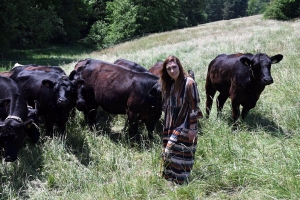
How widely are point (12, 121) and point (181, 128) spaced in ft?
8.52

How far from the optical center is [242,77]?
258 inches

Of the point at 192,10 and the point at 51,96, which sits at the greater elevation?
the point at 192,10

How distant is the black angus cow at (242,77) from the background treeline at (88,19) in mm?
19861

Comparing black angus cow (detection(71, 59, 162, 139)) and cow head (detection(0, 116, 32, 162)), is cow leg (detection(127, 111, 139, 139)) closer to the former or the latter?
black angus cow (detection(71, 59, 162, 139))

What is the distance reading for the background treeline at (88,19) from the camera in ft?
79.8

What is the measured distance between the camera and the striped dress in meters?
4.22

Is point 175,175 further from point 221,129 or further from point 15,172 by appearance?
point 15,172

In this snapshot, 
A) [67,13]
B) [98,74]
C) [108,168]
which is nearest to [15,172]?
[108,168]

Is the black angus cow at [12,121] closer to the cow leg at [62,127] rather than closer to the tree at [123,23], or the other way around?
the cow leg at [62,127]

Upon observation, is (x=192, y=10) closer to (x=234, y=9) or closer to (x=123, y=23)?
(x=123, y=23)

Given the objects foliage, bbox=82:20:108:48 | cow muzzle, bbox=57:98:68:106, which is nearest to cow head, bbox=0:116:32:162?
cow muzzle, bbox=57:98:68:106

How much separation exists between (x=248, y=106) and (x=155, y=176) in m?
3.01

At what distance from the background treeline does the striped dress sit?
21.8m

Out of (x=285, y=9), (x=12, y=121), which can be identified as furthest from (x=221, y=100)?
(x=285, y=9)
